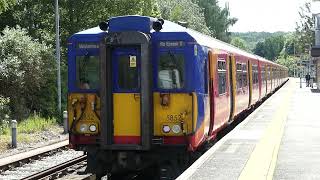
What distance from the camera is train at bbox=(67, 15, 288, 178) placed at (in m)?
10.2

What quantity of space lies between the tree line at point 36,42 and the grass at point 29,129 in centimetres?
89

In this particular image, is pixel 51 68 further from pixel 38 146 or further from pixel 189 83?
pixel 189 83

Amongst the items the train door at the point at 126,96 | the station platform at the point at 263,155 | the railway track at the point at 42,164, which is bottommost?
the railway track at the point at 42,164

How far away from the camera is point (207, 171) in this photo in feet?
30.8

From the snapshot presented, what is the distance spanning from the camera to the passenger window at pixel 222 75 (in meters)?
13.7

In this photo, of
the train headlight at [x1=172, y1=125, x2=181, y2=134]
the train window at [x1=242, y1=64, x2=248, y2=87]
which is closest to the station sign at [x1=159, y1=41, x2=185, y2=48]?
the train headlight at [x1=172, y1=125, x2=181, y2=134]

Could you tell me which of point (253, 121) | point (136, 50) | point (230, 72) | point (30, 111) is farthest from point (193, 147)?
point (30, 111)

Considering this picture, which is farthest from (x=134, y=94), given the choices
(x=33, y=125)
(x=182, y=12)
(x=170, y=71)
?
(x=182, y=12)

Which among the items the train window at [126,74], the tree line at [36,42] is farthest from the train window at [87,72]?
the tree line at [36,42]

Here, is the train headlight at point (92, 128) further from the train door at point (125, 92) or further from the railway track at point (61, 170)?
the railway track at point (61, 170)

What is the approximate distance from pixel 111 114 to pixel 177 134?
1.19 metres

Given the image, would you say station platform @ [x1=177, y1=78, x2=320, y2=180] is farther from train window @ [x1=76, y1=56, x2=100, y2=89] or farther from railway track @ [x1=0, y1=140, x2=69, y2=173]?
railway track @ [x1=0, y1=140, x2=69, y2=173]

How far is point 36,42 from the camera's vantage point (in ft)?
84.3

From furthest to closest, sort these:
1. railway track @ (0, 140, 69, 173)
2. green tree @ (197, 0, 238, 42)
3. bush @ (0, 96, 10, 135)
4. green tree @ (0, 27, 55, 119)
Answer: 1. green tree @ (197, 0, 238, 42)
2. green tree @ (0, 27, 55, 119)
3. bush @ (0, 96, 10, 135)
4. railway track @ (0, 140, 69, 173)
